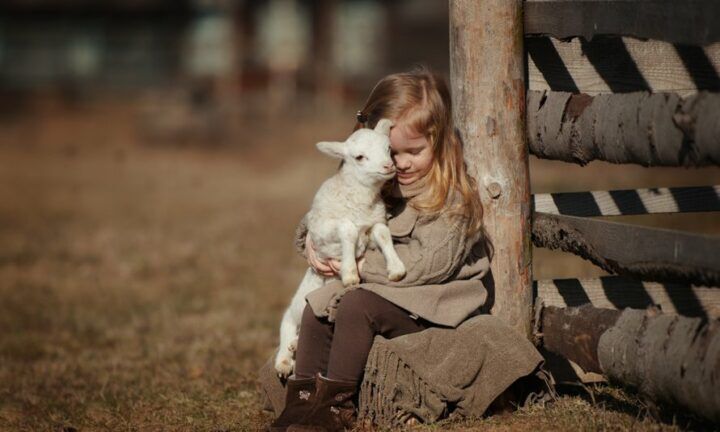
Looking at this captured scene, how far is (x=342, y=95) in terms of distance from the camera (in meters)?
26.4

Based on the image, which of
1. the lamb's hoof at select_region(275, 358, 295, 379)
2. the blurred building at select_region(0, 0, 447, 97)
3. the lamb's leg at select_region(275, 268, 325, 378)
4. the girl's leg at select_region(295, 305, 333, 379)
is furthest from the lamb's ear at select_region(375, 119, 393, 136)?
the blurred building at select_region(0, 0, 447, 97)

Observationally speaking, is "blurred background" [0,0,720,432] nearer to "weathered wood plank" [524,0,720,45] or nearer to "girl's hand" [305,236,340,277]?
"girl's hand" [305,236,340,277]

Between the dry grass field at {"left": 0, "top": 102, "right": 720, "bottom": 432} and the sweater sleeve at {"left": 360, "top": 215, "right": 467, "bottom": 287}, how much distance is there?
628 millimetres

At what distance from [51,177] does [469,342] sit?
15178mm

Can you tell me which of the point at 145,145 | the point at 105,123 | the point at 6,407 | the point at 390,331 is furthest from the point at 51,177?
the point at 390,331

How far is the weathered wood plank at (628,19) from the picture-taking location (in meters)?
3.04

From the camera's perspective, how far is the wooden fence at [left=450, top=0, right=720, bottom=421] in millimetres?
3191

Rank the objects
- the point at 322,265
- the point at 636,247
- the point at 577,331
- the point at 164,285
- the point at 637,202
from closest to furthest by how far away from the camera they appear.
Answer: the point at 636,247
the point at 577,331
the point at 322,265
the point at 637,202
the point at 164,285

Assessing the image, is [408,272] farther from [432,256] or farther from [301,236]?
[301,236]

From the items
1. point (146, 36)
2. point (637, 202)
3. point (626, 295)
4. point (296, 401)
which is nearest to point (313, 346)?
point (296, 401)

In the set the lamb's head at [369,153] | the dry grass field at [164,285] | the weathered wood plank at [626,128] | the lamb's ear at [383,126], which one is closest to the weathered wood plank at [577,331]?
the dry grass field at [164,285]

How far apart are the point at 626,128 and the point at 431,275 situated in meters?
1.01

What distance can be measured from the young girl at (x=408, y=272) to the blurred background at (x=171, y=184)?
559mm

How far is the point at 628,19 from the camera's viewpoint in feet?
11.1
